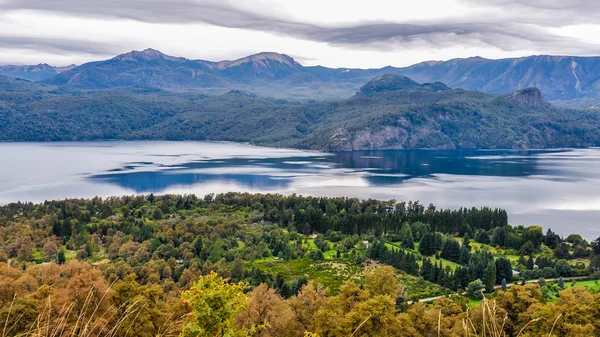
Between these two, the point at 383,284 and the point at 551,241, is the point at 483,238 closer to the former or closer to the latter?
the point at 551,241

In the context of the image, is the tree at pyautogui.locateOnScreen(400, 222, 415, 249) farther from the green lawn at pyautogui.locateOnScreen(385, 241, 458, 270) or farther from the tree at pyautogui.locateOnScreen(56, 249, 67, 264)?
the tree at pyautogui.locateOnScreen(56, 249, 67, 264)

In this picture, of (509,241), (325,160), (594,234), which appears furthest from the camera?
(325,160)

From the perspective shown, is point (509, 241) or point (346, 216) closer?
point (509, 241)

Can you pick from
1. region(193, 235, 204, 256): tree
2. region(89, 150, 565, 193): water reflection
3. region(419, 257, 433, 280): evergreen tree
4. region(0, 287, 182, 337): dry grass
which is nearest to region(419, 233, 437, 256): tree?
region(419, 257, 433, 280): evergreen tree

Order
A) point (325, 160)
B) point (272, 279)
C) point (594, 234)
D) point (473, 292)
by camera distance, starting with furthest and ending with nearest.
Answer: point (325, 160), point (594, 234), point (272, 279), point (473, 292)

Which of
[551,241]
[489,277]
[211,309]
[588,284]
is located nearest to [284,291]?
[489,277]

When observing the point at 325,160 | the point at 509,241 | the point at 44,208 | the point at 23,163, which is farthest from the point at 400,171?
the point at 23,163

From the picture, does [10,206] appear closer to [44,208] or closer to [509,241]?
[44,208]

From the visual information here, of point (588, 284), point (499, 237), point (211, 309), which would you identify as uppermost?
point (211, 309)
